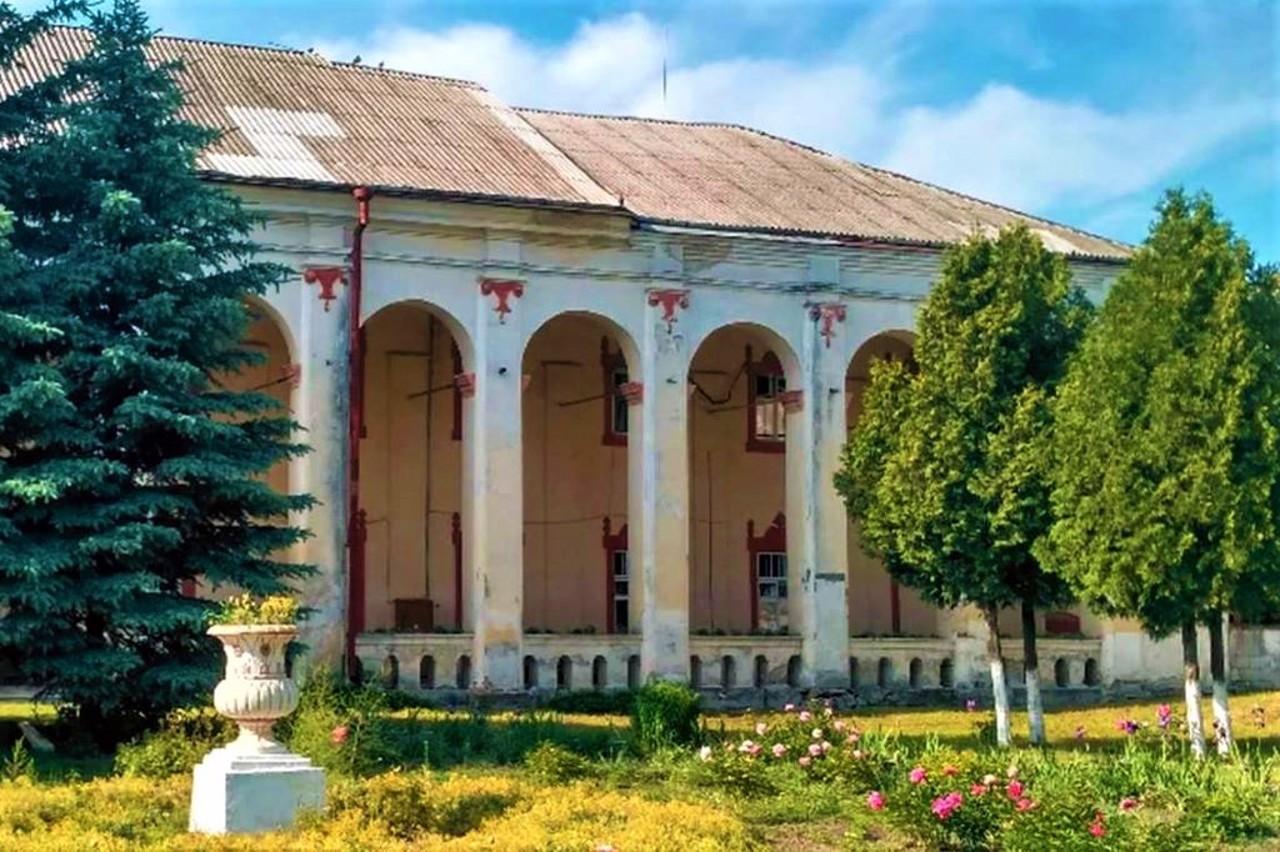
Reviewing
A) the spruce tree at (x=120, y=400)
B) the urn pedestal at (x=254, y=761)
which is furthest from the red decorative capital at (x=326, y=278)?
the urn pedestal at (x=254, y=761)

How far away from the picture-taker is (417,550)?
3039cm

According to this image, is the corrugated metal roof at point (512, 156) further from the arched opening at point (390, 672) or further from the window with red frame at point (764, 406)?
the arched opening at point (390, 672)

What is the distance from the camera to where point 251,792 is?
42.1ft

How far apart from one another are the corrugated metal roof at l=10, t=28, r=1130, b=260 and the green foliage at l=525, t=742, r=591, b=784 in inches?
433

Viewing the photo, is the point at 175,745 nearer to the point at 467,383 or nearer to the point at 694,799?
the point at 694,799

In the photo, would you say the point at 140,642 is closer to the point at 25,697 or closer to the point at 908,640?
the point at 25,697

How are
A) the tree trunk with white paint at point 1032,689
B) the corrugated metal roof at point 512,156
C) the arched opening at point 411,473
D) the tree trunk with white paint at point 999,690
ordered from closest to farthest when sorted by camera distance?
the tree trunk with white paint at point 999,690 < the tree trunk with white paint at point 1032,689 < the corrugated metal roof at point 512,156 < the arched opening at point 411,473

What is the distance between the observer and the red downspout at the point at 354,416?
80.3 ft

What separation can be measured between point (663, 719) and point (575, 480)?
45.7 ft

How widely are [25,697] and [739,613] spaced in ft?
46.3

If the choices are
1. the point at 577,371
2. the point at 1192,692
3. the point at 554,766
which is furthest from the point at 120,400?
the point at 577,371

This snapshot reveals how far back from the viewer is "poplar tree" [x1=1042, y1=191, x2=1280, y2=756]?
18.4 m

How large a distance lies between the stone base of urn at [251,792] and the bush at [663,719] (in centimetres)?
536

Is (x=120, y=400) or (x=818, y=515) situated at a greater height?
(x=120, y=400)
